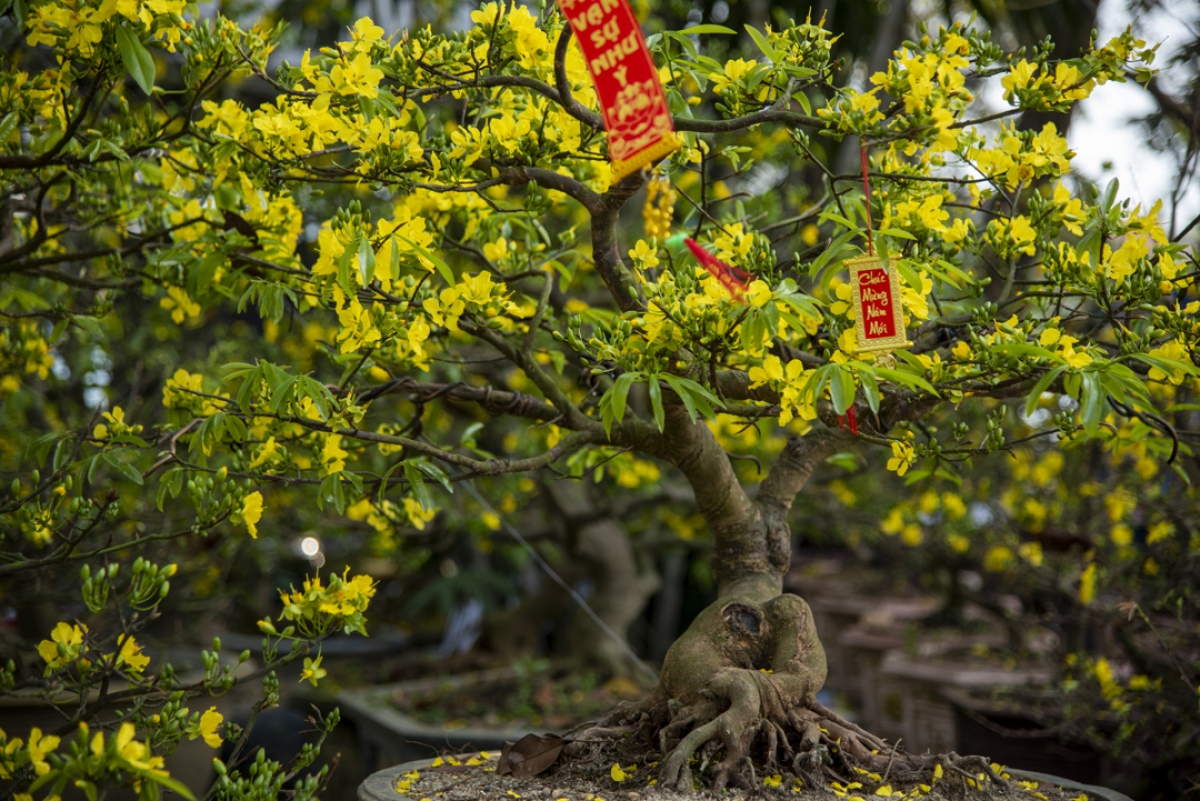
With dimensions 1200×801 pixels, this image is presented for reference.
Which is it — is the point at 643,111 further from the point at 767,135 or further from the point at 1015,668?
the point at 1015,668

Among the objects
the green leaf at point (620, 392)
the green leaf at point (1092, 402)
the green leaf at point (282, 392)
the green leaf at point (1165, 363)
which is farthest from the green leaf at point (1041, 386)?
the green leaf at point (282, 392)

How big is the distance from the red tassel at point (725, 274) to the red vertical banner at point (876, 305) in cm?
17

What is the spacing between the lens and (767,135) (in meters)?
3.51

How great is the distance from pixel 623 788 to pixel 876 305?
0.95m

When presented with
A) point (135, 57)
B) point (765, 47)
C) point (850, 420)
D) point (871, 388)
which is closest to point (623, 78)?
point (765, 47)

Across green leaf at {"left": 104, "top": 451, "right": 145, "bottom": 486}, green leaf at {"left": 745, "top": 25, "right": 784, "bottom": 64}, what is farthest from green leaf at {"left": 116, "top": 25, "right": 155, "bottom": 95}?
green leaf at {"left": 745, "top": 25, "right": 784, "bottom": 64}

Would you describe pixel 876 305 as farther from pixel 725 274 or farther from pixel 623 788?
pixel 623 788

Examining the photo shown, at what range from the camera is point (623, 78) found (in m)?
1.35

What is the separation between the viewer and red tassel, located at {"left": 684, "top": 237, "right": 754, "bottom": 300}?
146 centimetres

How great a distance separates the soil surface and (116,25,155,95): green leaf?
48.8 inches

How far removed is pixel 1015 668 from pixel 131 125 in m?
3.77

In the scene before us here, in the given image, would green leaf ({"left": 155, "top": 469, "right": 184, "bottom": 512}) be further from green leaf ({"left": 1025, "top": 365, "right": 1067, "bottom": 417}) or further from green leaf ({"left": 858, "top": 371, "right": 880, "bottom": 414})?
green leaf ({"left": 1025, "top": 365, "right": 1067, "bottom": 417})

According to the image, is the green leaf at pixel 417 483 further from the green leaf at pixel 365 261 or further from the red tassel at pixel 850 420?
the red tassel at pixel 850 420

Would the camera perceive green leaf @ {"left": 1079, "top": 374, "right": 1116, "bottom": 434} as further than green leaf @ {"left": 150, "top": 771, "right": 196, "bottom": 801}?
Yes
